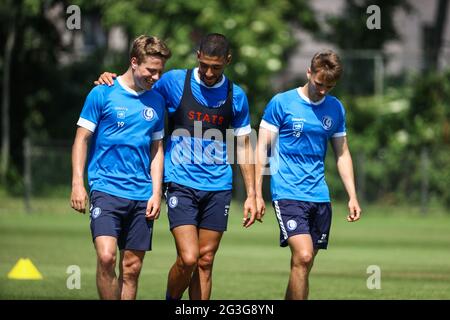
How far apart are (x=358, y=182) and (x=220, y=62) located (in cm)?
2486

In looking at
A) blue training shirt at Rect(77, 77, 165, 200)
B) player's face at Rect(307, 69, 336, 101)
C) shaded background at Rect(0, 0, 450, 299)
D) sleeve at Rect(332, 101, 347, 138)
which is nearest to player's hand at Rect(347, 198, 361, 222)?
sleeve at Rect(332, 101, 347, 138)

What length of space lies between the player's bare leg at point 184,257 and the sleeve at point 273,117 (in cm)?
120

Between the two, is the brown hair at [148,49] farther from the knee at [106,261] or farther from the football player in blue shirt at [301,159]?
the knee at [106,261]

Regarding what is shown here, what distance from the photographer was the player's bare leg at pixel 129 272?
1063 centimetres

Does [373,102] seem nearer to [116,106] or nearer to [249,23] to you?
[249,23]

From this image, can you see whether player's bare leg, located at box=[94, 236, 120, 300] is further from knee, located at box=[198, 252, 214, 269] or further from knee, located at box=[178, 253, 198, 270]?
knee, located at box=[198, 252, 214, 269]

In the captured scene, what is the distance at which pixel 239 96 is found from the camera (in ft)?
36.7

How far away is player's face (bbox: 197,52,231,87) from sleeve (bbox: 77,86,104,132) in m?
1.00

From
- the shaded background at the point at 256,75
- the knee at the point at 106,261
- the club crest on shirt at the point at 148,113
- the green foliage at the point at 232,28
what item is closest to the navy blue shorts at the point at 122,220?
the knee at the point at 106,261

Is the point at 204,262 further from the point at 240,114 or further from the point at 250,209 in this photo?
the point at 240,114

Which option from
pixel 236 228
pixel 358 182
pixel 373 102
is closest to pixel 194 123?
pixel 236 228

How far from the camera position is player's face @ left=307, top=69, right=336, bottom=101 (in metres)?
11.1

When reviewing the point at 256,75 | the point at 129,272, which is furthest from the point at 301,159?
the point at 256,75

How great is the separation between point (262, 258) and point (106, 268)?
10388 millimetres
